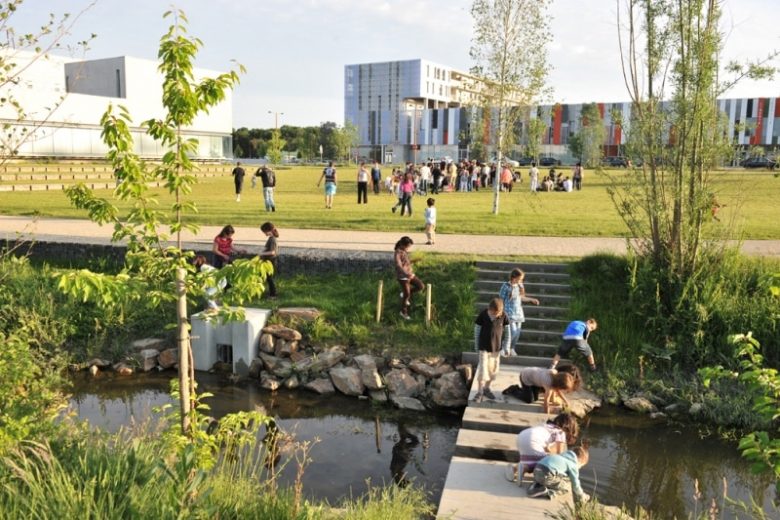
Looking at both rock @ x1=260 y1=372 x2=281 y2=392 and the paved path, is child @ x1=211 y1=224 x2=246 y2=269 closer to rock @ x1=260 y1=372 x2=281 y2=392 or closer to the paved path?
rock @ x1=260 y1=372 x2=281 y2=392

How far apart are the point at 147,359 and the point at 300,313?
116 inches

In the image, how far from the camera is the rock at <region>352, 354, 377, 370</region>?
1102 cm

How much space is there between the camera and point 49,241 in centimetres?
1580

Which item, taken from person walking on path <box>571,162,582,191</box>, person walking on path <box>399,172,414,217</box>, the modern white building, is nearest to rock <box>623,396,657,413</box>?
person walking on path <box>399,172,414,217</box>

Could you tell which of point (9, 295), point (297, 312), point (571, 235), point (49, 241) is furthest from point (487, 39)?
point (9, 295)

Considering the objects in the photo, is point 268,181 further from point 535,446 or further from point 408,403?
point 535,446

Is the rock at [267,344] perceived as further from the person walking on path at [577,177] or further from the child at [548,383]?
the person walking on path at [577,177]

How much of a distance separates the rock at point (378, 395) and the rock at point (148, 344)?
446 centimetres

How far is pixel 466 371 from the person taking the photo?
10531 mm

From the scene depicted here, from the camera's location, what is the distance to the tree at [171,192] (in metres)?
4.76

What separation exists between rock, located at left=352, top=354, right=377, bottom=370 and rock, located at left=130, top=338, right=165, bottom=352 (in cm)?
395

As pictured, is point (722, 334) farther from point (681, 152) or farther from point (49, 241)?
point (49, 241)

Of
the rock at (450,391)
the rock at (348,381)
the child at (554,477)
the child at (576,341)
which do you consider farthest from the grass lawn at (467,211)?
the child at (554,477)

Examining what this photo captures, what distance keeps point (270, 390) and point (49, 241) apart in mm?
8372
